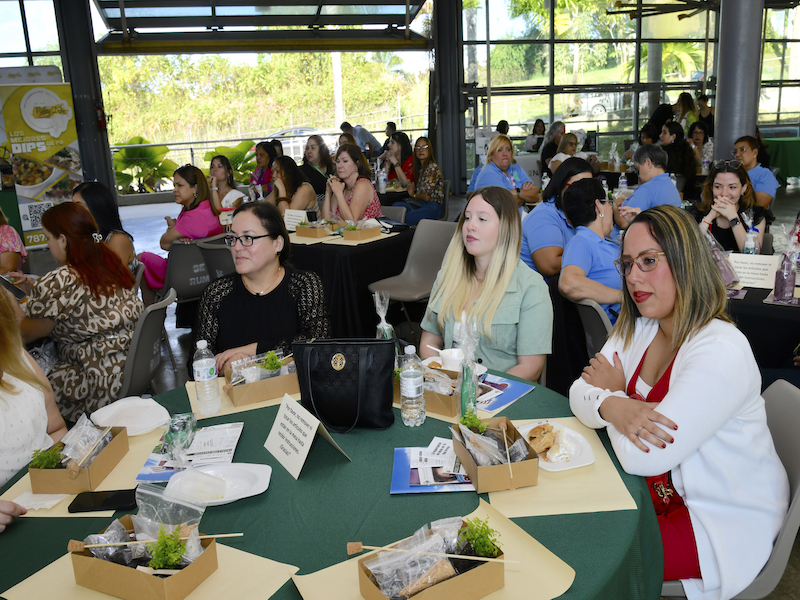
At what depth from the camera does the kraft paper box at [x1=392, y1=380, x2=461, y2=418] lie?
1.74 meters

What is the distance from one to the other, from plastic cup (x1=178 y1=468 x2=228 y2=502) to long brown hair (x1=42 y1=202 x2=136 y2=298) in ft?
6.10

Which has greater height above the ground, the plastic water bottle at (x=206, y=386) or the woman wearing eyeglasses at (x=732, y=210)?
the woman wearing eyeglasses at (x=732, y=210)

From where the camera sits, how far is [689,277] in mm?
1602

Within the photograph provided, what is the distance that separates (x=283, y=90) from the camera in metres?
18.4

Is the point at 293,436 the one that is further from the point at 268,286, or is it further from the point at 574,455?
the point at 268,286

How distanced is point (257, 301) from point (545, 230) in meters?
1.77

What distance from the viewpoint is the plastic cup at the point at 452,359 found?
6.35 ft

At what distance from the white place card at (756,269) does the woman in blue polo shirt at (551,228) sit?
89 centimetres

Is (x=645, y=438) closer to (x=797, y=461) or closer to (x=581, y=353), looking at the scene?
(x=797, y=461)

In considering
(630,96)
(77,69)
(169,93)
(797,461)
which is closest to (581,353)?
(797,461)

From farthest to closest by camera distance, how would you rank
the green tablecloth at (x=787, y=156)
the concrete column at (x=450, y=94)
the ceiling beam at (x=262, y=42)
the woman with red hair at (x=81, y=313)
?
the concrete column at (x=450, y=94) → the green tablecloth at (x=787, y=156) → the ceiling beam at (x=262, y=42) → the woman with red hair at (x=81, y=313)

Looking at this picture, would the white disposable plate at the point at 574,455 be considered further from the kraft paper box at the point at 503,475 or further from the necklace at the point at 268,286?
the necklace at the point at 268,286

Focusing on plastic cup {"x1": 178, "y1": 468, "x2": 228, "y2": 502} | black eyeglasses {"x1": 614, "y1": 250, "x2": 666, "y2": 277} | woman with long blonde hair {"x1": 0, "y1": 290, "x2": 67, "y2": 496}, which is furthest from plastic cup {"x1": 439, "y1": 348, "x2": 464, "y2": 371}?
woman with long blonde hair {"x1": 0, "y1": 290, "x2": 67, "y2": 496}

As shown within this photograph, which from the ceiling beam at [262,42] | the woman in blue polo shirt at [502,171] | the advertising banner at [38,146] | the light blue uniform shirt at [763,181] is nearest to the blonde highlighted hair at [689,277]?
the woman in blue polo shirt at [502,171]
